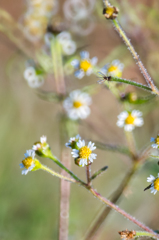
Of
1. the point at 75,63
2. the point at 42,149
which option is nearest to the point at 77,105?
the point at 75,63

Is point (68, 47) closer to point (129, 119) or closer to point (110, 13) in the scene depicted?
point (129, 119)

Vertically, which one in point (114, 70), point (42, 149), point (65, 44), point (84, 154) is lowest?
point (84, 154)

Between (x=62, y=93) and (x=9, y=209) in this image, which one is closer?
(x=62, y=93)

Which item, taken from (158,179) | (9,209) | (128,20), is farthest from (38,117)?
(158,179)

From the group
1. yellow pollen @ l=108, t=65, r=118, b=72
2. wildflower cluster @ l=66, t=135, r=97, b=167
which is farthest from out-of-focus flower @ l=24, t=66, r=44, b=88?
wildflower cluster @ l=66, t=135, r=97, b=167

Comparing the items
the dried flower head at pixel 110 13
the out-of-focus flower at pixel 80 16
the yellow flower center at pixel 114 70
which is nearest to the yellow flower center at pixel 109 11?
the dried flower head at pixel 110 13

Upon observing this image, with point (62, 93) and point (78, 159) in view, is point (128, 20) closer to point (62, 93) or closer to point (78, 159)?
point (62, 93)

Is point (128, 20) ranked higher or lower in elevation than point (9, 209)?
higher
